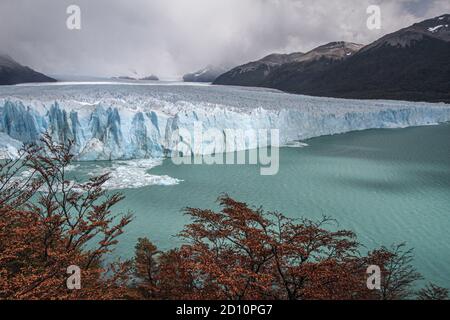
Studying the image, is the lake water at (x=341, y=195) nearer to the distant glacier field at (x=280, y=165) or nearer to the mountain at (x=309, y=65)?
the distant glacier field at (x=280, y=165)

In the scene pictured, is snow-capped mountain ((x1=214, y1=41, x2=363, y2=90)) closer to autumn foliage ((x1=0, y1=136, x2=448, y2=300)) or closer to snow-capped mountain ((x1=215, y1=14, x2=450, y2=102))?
snow-capped mountain ((x1=215, y1=14, x2=450, y2=102))

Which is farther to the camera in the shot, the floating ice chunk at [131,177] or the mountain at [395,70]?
the mountain at [395,70]

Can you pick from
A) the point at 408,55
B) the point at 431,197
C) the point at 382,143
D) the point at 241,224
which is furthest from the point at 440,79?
the point at 241,224

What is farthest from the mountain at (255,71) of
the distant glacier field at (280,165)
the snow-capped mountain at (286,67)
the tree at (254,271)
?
the tree at (254,271)

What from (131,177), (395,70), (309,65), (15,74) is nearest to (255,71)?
(309,65)

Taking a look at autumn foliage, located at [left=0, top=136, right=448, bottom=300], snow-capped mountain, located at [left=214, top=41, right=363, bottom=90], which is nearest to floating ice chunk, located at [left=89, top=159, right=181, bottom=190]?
autumn foliage, located at [left=0, top=136, right=448, bottom=300]

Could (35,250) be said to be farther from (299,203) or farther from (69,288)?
(299,203)
